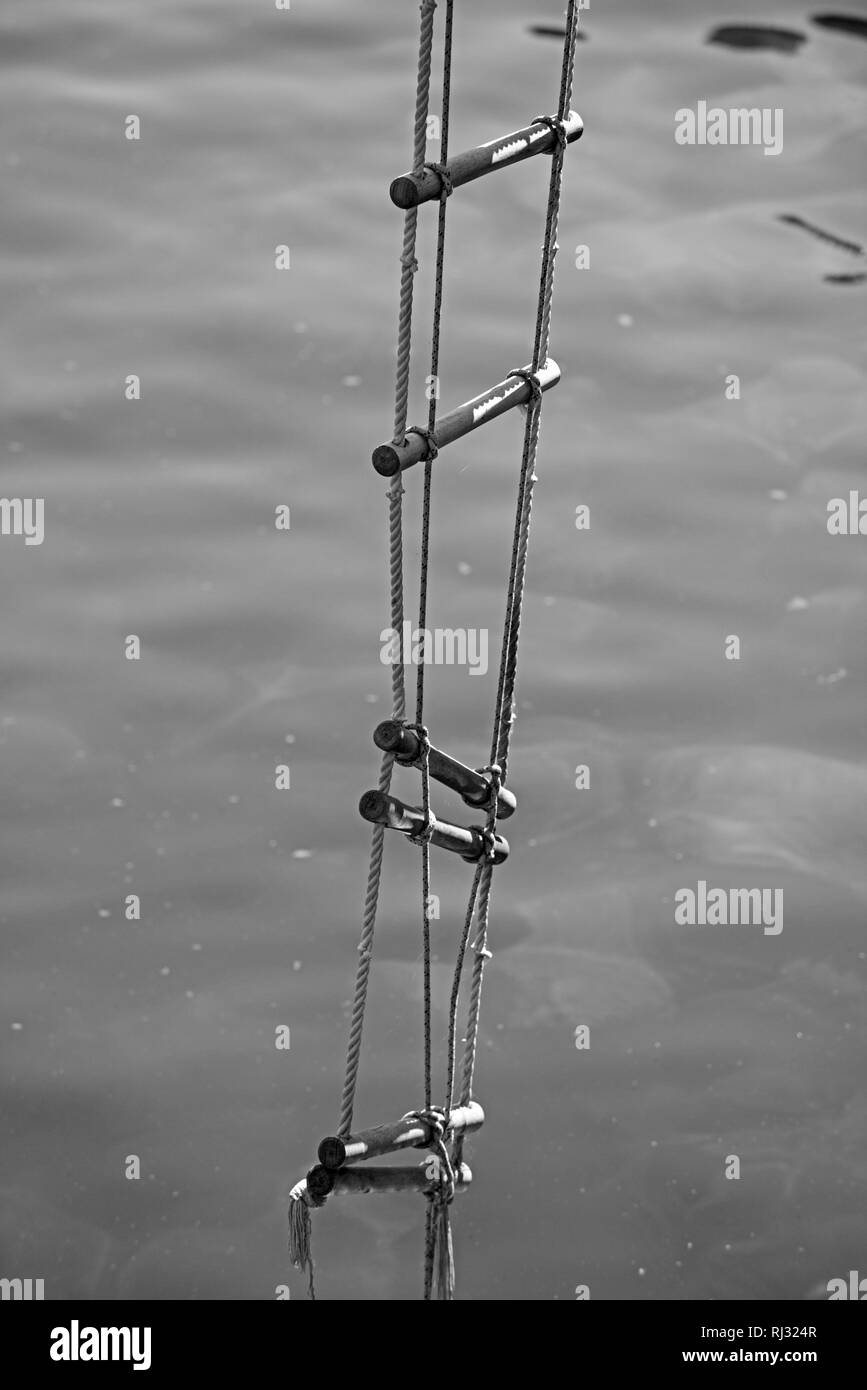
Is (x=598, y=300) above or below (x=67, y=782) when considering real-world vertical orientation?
above

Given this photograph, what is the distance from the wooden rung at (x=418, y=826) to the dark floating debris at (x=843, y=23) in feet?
18.7

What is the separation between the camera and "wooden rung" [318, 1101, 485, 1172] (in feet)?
7.56

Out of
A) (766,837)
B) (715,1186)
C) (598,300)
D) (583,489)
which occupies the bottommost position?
(715,1186)

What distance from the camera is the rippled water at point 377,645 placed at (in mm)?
3758

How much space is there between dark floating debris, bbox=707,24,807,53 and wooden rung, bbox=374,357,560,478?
5204mm

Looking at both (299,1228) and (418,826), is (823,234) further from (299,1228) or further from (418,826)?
(299,1228)

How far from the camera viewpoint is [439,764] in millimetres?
2441

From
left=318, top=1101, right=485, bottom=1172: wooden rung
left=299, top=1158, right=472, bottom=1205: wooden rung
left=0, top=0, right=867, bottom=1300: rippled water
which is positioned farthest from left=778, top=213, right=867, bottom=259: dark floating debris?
left=299, top=1158, right=472, bottom=1205: wooden rung

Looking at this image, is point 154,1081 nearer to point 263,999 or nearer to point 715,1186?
point 263,999

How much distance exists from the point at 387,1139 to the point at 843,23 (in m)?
6.17

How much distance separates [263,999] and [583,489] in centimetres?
197

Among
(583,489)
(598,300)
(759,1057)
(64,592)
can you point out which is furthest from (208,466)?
(759,1057)

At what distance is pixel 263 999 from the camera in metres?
4.08

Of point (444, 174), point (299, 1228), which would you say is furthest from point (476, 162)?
point (299, 1228)
